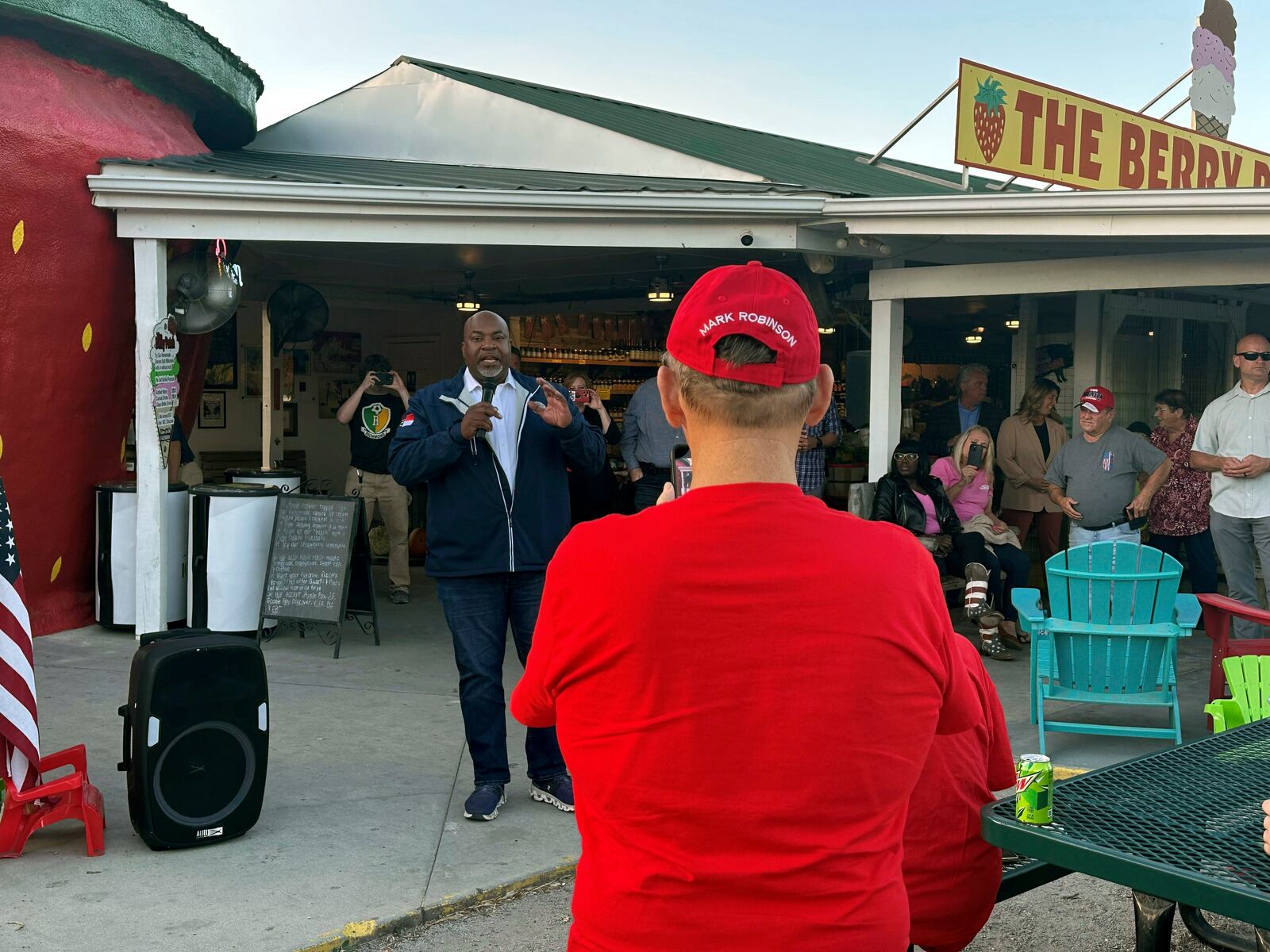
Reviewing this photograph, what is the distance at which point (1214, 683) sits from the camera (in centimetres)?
556

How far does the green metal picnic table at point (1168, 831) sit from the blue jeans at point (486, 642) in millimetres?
2406

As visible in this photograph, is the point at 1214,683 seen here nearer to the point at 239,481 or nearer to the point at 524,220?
the point at 524,220

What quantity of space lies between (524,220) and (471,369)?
3.02 m

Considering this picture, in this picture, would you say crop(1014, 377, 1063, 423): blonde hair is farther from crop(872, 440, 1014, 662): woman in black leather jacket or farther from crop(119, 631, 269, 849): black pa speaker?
crop(119, 631, 269, 849): black pa speaker

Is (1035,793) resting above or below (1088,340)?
below

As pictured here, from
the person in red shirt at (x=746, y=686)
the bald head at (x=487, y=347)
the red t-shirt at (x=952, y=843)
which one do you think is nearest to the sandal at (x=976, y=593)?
the bald head at (x=487, y=347)

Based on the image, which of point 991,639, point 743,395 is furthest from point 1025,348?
point 743,395

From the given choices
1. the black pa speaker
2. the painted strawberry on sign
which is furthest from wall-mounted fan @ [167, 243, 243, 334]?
the painted strawberry on sign

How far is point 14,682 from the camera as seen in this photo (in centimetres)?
424

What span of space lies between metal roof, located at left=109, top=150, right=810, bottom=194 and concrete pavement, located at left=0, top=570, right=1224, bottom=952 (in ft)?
10.1

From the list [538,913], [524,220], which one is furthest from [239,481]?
[538,913]

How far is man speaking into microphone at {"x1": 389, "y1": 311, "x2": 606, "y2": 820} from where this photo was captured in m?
4.66

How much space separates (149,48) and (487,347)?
17.2 feet

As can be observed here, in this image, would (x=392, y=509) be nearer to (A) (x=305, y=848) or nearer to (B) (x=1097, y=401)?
(B) (x=1097, y=401)
